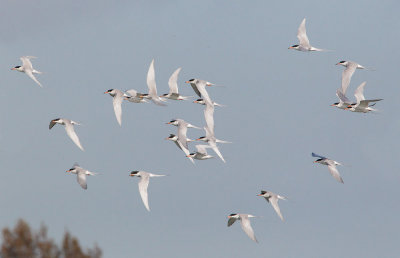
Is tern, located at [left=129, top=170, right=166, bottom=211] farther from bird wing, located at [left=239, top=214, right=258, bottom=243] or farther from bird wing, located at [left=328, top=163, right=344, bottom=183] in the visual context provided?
bird wing, located at [left=328, top=163, right=344, bottom=183]

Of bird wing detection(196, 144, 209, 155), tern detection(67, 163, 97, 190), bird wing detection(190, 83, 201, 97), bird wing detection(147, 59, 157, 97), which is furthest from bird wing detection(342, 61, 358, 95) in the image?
tern detection(67, 163, 97, 190)

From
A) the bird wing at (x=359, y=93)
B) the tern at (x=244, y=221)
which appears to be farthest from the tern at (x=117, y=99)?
the bird wing at (x=359, y=93)

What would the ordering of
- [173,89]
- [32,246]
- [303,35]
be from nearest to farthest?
[32,246]
[173,89]
[303,35]

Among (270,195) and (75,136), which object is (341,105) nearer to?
(270,195)

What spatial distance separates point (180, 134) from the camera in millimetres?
53375

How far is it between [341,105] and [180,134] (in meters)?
8.29

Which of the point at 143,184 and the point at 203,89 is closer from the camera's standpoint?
the point at 143,184

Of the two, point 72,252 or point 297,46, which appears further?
point 297,46

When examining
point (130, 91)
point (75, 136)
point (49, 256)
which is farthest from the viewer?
point (130, 91)

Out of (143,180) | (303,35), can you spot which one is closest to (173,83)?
(143,180)

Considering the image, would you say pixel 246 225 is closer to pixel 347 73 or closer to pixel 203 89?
pixel 203 89

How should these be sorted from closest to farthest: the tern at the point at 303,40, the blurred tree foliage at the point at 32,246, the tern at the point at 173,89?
1. the blurred tree foliage at the point at 32,246
2. the tern at the point at 173,89
3. the tern at the point at 303,40

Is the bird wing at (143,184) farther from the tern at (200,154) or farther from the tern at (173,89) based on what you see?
the tern at (173,89)

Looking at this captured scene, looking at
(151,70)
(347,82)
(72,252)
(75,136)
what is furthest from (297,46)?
(72,252)
